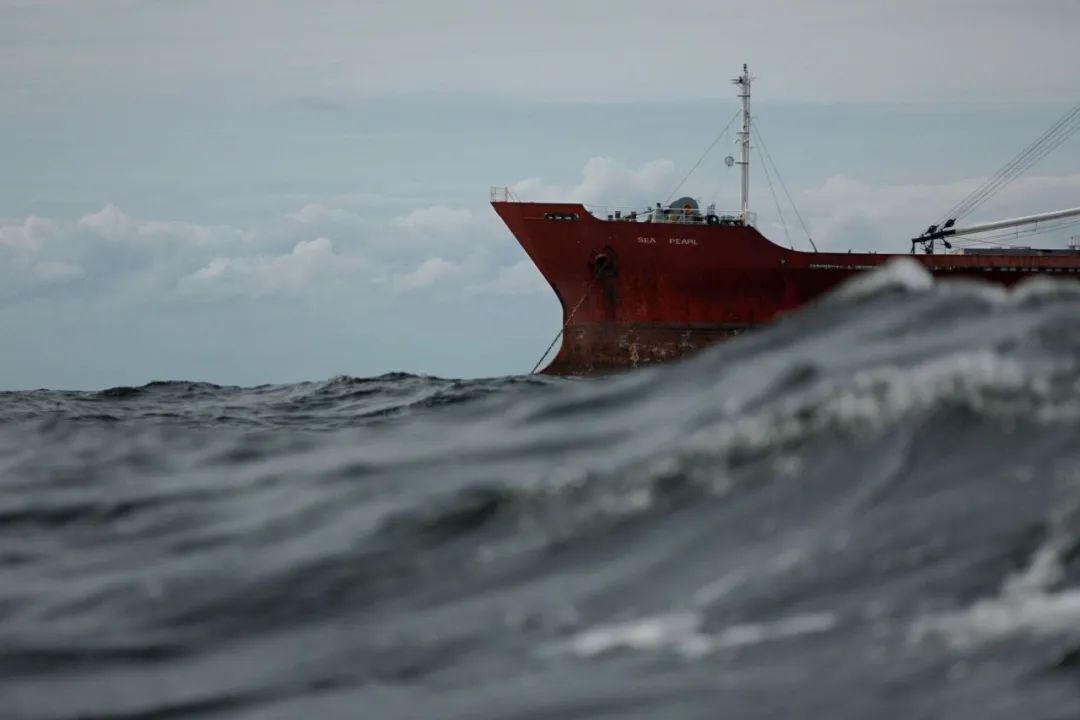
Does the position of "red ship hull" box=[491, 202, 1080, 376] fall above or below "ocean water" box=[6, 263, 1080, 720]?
above

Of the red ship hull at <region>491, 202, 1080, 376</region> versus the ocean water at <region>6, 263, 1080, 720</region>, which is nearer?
the ocean water at <region>6, 263, 1080, 720</region>

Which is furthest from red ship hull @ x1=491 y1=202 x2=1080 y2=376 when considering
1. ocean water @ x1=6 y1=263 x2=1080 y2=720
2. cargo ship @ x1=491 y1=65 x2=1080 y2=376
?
ocean water @ x1=6 y1=263 x2=1080 y2=720

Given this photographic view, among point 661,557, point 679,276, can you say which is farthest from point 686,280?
point 661,557

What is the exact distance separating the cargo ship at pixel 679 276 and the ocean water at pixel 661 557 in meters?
28.8

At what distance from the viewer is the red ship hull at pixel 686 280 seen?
35.9 m

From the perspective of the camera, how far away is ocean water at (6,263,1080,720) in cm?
388

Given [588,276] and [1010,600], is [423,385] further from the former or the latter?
[1010,600]

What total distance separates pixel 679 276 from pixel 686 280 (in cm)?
26

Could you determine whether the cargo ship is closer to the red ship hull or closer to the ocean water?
the red ship hull

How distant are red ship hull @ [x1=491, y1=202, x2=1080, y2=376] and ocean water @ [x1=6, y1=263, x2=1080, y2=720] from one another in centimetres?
2870

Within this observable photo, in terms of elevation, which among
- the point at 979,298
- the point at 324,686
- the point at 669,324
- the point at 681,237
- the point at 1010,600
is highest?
the point at 681,237

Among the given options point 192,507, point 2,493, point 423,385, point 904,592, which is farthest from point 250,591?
point 423,385

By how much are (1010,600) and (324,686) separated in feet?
8.08

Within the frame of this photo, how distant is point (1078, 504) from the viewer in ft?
14.9
